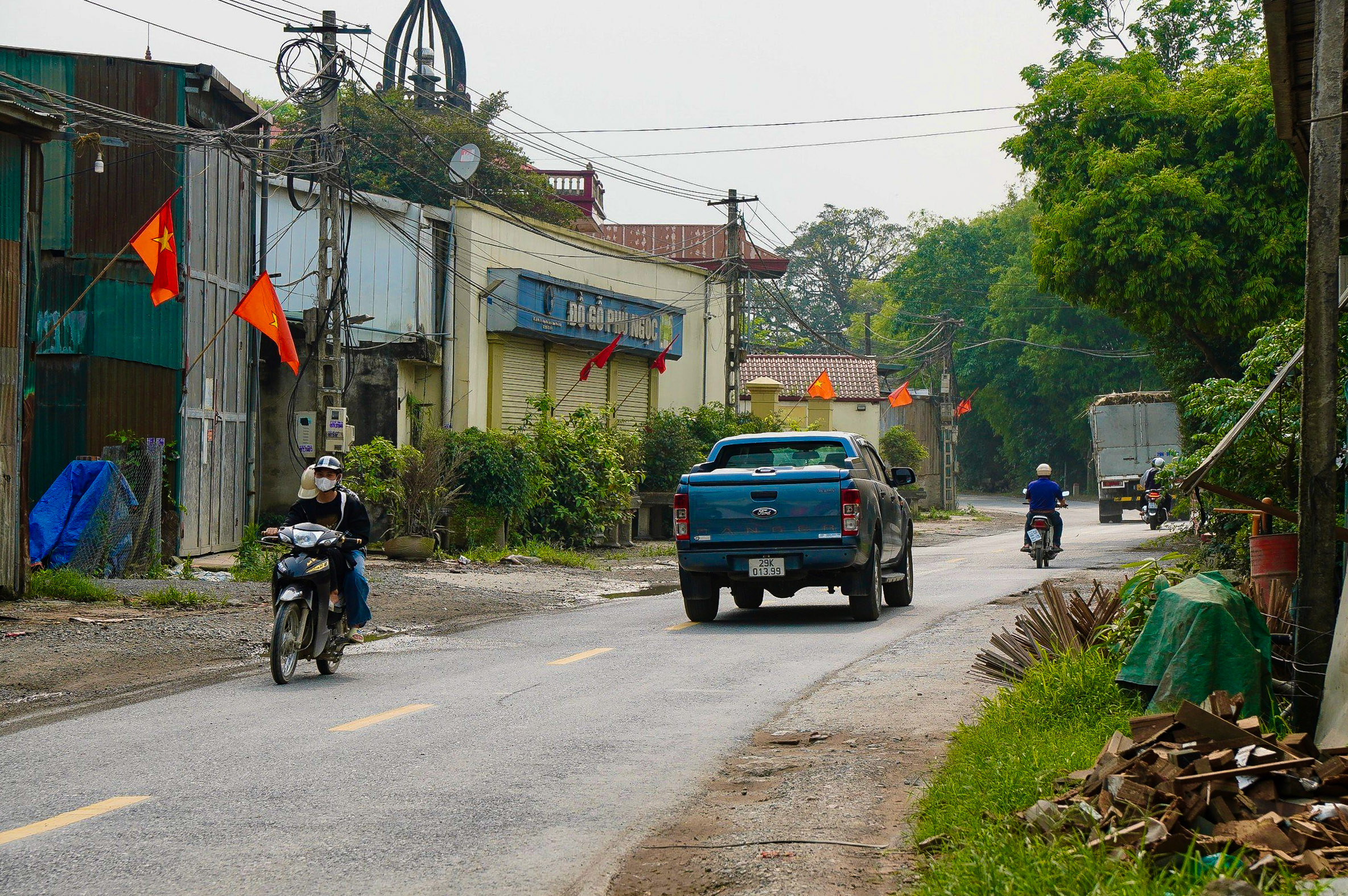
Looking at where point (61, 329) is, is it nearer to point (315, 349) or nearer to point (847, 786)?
point (315, 349)

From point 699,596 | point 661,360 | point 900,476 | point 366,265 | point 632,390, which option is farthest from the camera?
point 632,390

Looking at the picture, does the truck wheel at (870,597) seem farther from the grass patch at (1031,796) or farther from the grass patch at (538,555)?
the grass patch at (538,555)

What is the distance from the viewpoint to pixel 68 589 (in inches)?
609

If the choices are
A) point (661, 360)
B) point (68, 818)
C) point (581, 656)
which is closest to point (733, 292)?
point (661, 360)

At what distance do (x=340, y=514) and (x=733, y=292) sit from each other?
89.3 feet

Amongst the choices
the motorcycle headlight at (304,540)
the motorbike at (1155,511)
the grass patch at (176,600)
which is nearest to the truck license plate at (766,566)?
the motorcycle headlight at (304,540)

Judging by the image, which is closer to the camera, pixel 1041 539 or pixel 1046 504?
pixel 1041 539

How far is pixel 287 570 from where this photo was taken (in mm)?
10758

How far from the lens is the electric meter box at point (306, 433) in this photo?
73.2ft

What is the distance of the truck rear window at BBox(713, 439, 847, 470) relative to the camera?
15875mm

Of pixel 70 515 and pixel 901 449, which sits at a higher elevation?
pixel 901 449

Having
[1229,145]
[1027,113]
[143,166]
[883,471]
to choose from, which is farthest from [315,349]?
[1229,145]

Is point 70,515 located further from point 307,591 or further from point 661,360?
point 661,360

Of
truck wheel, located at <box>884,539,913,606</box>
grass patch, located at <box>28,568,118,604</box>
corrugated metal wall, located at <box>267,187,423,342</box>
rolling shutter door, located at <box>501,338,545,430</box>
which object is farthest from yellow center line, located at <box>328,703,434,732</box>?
rolling shutter door, located at <box>501,338,545,430</box>
